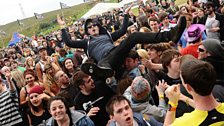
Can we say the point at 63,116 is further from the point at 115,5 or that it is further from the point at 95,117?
the point at 115,5

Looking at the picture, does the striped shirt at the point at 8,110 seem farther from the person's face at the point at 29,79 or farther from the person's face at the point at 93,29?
the person's face at the point at 93,29

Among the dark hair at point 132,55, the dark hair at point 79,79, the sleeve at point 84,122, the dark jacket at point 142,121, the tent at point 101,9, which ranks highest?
the dark hair at point 132,55

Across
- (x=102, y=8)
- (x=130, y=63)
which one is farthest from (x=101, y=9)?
(x=130, y=63)

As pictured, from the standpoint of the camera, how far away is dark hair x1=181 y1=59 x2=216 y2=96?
1765 millimetres

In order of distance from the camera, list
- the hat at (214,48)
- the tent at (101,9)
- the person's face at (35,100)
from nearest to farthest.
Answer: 1. the hat at (214,48)
2. the person's face at (35,100)
3. the tent at (101,9)

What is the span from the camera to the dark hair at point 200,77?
1.76 metres

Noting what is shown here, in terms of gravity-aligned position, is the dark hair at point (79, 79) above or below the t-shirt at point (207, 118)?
below

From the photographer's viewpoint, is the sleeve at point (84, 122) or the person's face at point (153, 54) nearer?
the sleeve at point (84, 122)

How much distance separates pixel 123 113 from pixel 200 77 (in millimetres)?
1105

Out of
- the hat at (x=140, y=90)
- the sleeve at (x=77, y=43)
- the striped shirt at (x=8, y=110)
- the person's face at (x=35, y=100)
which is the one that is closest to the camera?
the hat at (x=140, y=90)

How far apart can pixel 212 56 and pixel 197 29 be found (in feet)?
4.09

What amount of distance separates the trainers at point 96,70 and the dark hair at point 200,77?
7.02 feet

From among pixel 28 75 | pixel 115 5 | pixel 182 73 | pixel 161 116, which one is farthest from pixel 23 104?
pixel 115 5

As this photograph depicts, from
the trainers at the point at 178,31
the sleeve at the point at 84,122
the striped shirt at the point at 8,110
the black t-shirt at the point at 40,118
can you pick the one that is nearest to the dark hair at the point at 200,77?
the sleeve at the point at 84,122
